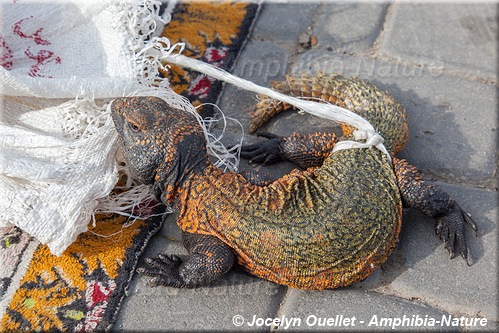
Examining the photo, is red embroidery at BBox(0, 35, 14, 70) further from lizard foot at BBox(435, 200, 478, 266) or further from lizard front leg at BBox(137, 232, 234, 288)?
lizard foot at BBox(435, 200, 478, 266)

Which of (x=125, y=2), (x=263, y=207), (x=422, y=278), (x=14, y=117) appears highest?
(x=125, y=2)

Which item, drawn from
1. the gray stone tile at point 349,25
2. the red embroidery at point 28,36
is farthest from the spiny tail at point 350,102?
the red embroidery at point 28,36

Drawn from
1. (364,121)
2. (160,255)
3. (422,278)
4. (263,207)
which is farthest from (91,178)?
(422,278)

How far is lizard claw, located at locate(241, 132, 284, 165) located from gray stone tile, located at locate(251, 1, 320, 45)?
4.66 ft

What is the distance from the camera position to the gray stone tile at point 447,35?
509 cm

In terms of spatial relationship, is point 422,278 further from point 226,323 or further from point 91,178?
point 91,178

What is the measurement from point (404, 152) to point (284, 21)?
181cm

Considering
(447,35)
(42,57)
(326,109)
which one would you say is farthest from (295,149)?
(447,35)

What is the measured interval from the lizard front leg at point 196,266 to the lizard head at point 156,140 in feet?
1.39

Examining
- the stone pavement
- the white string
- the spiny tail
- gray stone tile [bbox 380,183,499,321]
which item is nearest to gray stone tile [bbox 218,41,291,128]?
the stone pavement

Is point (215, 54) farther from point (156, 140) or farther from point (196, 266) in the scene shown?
point (196, 266)

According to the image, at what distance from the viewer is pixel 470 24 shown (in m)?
5.52

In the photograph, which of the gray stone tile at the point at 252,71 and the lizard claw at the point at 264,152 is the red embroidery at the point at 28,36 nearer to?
the gray stone tile at the point at 252,71

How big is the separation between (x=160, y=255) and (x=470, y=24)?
151 inches
